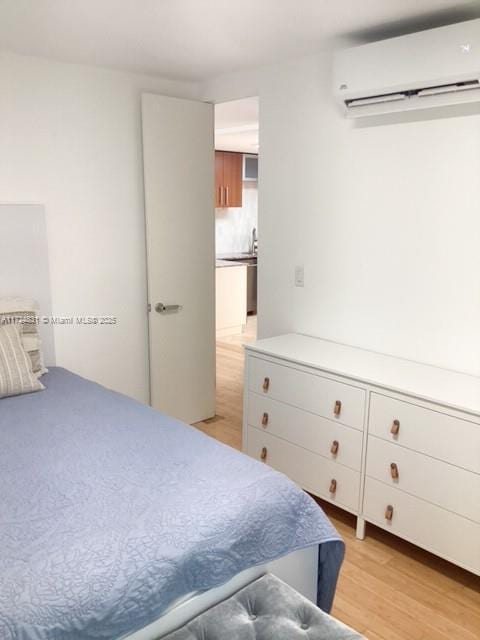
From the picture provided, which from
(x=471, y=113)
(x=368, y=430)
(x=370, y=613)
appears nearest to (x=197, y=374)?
(x=368, y=430)

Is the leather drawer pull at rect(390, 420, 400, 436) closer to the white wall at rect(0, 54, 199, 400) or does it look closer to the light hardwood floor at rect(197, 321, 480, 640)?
the light hardwood floor at rect(197, 321, 480, 640)

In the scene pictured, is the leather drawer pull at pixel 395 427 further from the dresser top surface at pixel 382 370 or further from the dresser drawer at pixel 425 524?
the dresser drawer at pixel 425 524

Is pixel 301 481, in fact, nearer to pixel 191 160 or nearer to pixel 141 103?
pixel 191 160

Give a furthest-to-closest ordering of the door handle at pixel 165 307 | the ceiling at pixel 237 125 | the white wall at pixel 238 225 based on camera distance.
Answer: the white wall at pixel 238 225, the ceiling at pixel 237 125, the door handle at pixel 165 307

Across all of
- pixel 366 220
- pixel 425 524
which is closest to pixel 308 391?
pixel 425 524

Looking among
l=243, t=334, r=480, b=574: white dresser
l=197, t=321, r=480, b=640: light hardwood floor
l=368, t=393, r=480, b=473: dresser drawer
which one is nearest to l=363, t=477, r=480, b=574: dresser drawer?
l=243, t=334, r=480, b=574: white dresser

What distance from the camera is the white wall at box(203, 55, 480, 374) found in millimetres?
2469

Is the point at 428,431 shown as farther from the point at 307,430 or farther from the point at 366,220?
the point at 366,220

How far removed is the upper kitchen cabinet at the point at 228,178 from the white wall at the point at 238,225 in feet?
0.89

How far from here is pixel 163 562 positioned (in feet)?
4.75

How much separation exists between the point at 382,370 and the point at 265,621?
4.41ft

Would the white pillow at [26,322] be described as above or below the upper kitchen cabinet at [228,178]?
below

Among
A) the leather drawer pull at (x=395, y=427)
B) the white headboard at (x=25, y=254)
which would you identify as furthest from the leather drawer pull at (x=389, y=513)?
the white headboard at (x=25, y=254)

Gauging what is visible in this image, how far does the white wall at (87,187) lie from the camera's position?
2941 mm
